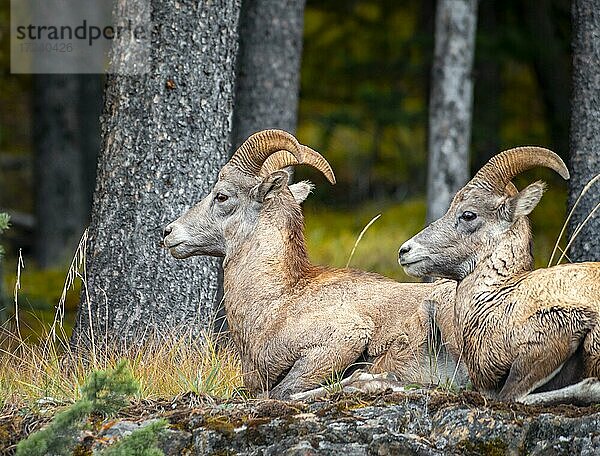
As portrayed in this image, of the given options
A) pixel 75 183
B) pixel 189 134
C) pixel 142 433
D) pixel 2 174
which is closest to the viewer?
pixel 142 433

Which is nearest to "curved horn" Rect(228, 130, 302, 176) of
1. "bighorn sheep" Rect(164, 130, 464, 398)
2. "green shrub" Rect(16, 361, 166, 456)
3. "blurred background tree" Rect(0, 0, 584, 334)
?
"bighorn sheep" Rect(164, 130, 464, 398)

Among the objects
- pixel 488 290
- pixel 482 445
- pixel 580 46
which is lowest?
pixel 482 445

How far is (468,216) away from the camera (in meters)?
6.89

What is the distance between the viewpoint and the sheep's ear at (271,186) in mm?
7664

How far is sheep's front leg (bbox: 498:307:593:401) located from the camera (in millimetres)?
6230

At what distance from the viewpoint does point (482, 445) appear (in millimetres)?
5773

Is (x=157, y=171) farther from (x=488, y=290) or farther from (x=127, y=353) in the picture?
(x=488, y=290)

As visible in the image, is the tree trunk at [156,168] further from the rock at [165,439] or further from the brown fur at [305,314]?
the rock at [165,439]

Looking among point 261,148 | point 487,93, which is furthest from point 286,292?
point 487,93

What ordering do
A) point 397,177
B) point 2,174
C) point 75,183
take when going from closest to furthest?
1. point 75,183
2. point 397,177
3. point 2,174

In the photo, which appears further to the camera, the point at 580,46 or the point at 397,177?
the point at 397,177

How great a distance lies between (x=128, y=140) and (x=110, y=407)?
11.4 feet

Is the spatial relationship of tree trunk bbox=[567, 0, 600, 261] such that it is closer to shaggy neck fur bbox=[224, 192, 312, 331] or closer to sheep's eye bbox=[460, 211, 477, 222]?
sheep's eye bbox=[460, 211, 477, 222]

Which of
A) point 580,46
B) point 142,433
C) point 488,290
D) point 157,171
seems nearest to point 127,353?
point 157,171
